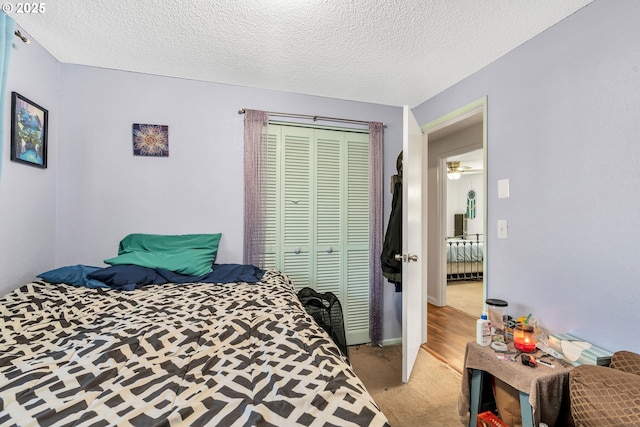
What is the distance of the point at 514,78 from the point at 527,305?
150 centimetres

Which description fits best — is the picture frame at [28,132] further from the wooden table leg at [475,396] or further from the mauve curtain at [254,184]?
the wooden table leg at [475,396]

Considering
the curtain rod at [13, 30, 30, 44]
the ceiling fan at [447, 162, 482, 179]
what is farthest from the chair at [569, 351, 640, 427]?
the ceiling fan at [447, 162, 482, 179]

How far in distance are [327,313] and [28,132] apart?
2.39 metres

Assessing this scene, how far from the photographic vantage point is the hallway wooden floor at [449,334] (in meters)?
2.52

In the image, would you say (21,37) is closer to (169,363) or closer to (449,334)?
(169,363)

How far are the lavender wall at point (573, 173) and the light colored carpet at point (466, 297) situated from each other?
176cm

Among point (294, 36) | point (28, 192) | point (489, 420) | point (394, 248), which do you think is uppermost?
point (294, 36)

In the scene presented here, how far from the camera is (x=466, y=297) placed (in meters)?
4.34

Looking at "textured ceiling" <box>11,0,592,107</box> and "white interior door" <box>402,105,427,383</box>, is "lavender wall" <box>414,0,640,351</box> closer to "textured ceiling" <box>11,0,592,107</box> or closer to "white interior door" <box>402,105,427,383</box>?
"textured ceiling" <box>11,0,592,107</box>

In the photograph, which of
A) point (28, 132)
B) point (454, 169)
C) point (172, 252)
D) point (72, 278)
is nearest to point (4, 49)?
point (28, 132)

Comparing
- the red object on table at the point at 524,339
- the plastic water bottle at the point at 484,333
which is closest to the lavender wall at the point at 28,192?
the plastic water bottle at the point at 484,333

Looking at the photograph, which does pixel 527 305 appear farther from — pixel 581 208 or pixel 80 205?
pixel 80 205

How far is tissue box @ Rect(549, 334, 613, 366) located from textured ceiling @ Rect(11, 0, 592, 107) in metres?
1.77

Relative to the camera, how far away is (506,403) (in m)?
1.52
